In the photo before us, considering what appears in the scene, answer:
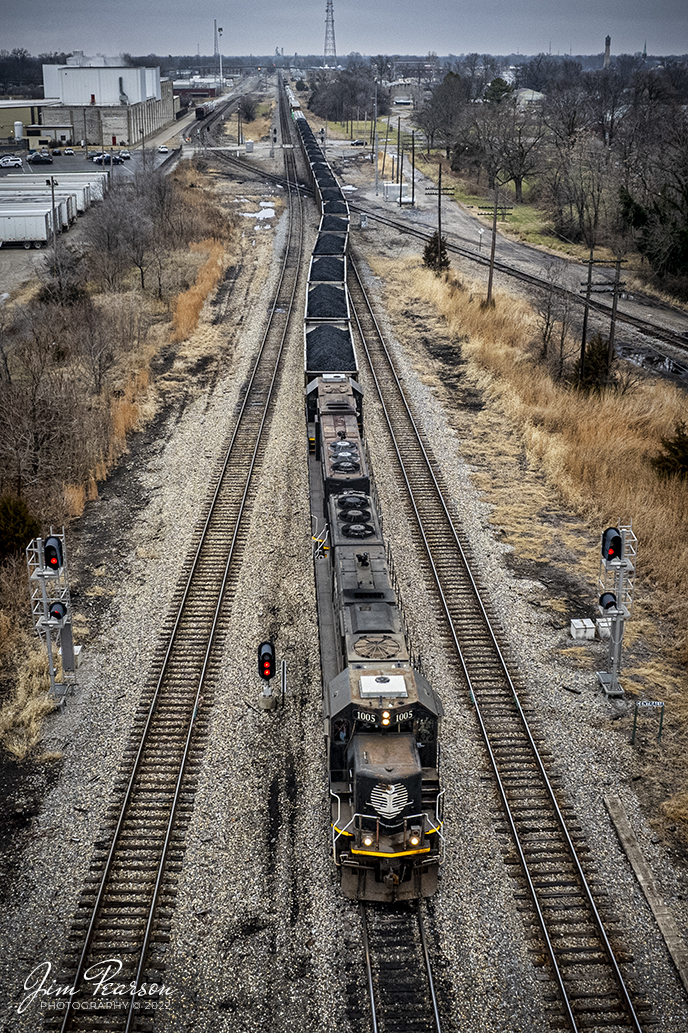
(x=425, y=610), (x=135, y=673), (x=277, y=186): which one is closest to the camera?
(x=135, y=673)

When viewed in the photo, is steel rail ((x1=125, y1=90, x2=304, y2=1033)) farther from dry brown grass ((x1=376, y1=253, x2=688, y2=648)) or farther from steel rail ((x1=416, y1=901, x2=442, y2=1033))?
dry brown grass ((x1=376, y1=253, x2=688, y2=648))

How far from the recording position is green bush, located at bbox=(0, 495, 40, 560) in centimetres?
2450

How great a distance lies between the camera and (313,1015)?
1323cm

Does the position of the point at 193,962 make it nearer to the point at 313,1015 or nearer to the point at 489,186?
the point at 313,1015

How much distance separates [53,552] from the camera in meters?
19.1

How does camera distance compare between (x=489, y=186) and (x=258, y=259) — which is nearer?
(x=258, y=259)

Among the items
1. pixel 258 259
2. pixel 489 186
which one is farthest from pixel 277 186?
pixel 258 259

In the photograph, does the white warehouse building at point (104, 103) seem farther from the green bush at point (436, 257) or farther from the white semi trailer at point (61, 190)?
the green bush at point (436, 257)

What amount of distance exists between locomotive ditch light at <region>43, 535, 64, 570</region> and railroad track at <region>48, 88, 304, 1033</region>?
3651 millimetres

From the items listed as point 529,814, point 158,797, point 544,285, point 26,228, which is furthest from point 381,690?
point 26,228

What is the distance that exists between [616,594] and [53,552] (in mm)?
12564

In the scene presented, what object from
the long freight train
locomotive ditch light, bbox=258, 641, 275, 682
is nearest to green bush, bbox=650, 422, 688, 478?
the long freight train

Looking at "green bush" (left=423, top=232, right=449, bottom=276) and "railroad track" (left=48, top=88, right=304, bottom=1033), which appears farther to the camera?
"green bush" (left=423, top=232, right=449, bottom=276)

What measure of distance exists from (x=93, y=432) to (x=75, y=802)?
18154 millimetres
